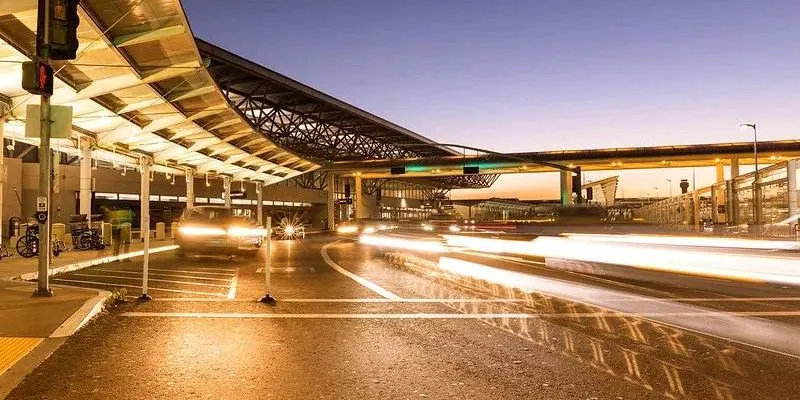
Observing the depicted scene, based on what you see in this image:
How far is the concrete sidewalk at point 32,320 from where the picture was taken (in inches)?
230

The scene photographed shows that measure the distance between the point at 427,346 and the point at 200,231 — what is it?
14187mm

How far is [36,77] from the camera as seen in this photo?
9.49 meters

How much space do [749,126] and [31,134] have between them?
46179 millimetres

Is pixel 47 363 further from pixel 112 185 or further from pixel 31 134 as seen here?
pixel 112 185

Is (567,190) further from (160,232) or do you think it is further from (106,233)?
(106,233)

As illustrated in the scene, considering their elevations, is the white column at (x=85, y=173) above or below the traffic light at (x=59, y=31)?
below

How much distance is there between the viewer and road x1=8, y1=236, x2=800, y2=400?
17.1ft

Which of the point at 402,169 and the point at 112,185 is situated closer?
the point at 112,185

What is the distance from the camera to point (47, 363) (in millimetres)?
5973

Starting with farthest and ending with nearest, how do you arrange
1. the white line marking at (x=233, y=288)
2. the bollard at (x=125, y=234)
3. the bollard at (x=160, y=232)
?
1. the bollard at (x=160, y=232)
2. the bollard at (x=125, y=234)
3. the white line marking at (x=233, y=288)

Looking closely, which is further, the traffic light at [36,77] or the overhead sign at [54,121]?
the overhead sign at [54,121]

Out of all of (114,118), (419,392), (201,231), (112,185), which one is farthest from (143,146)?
(419,392)

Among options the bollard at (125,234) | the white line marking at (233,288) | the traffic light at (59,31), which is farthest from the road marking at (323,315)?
the bollard at (125,234)

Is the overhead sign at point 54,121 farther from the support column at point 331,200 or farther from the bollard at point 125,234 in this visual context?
the support column at point 331,200
